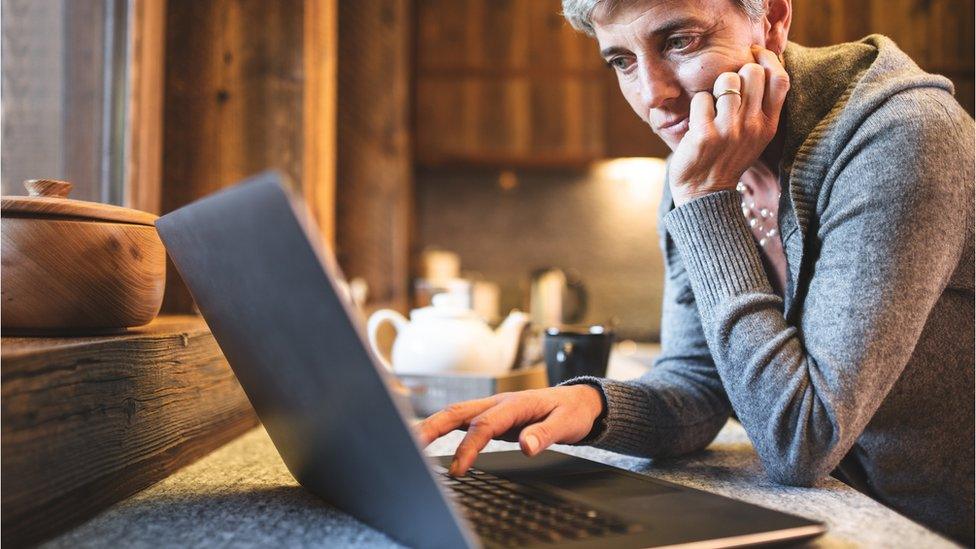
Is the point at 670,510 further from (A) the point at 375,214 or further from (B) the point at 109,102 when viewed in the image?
(A) the point at 375,214

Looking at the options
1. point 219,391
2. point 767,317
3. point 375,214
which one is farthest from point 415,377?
point 375,214

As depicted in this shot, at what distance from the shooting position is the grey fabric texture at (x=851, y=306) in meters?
0.74

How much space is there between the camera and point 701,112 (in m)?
0.88

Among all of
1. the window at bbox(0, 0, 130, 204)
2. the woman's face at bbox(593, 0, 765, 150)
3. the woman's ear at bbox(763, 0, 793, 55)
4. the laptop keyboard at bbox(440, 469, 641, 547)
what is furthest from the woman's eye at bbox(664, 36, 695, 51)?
the window at bbox(0, 0, 130, 204)

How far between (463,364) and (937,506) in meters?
0.64

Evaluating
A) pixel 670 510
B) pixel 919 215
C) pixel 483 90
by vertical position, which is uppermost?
pixel 483 90

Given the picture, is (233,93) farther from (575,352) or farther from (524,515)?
(524,515)

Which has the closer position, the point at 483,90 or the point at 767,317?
the point at 767,317

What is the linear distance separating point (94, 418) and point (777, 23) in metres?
0.84

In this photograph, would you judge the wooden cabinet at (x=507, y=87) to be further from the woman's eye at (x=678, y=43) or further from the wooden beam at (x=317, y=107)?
the woman's eye at (x=678, y=43)

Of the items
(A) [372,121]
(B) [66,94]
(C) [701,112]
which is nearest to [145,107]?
(B) [66,94]

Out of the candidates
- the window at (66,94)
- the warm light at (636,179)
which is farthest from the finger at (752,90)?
the warm light at (636,179)

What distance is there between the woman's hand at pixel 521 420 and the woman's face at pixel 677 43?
35cm

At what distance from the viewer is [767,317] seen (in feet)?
2.56
